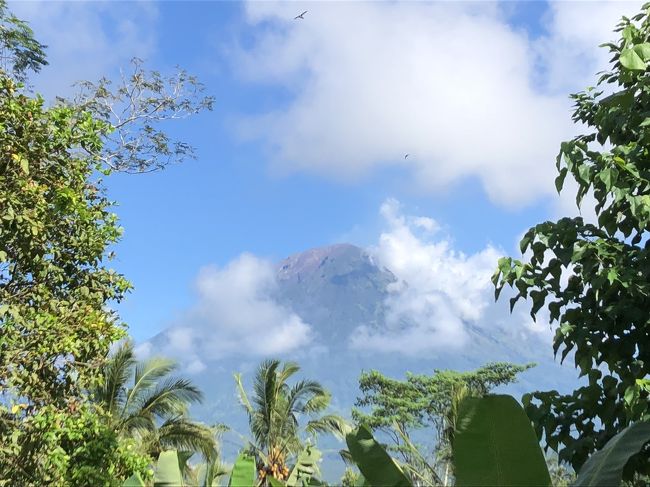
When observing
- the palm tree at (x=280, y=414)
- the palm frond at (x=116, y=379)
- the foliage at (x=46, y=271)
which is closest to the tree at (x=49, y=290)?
the foliage at (x=46, y=271)

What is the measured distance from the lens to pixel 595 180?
3.35 meters

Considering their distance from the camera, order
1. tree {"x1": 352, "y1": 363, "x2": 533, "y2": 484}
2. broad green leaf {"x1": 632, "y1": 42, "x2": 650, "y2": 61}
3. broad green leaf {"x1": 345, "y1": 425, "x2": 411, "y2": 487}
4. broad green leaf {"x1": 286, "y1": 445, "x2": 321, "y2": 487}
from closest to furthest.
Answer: broad green leaf {"x1": 345, "y1": 425, "x2": 411, "y2": 487}, broad green leaf {"x1": 632, "y1": 42, "x2": 650, "y2": 61}, broad green leaf {"x1": 286, "y1": 445, "x2": 321, "y2": 487}, tree {"x1": 352, "y1": 363, "x2": 533, "y2": 484}

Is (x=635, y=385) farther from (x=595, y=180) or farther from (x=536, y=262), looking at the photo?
(x=595, y=180)

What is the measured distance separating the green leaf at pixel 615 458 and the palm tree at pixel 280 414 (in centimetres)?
1842

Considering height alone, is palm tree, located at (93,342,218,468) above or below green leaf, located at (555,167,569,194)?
above

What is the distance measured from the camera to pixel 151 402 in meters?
15.5

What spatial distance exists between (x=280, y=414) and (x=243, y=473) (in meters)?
18.6

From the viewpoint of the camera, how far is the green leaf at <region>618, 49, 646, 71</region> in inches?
119

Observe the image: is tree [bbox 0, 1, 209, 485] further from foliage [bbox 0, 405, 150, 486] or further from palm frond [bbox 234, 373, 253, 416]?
palm frond [bbox 234, 373, 253, 416]

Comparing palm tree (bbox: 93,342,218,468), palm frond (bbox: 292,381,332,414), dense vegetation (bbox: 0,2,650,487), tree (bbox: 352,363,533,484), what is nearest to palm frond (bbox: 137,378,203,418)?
palm tree (bbox: 93,342,218,468)

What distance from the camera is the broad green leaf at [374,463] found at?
1886 millimetres

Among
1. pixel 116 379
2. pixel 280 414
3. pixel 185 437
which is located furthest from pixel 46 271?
pixel 280 414

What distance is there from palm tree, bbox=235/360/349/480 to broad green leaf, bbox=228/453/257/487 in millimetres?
17632

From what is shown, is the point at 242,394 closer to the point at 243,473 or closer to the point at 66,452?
the point at 66,452
